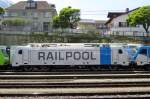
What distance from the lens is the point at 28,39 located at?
235 ft

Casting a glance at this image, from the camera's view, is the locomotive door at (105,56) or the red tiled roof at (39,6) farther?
the red tiled roof at (39,6)

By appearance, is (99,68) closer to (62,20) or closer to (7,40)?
(7,40)

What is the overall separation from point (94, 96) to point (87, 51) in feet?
69.1

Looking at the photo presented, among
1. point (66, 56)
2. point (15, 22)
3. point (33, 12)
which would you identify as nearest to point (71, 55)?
point (66, 56)

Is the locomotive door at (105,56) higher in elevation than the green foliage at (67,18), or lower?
lower

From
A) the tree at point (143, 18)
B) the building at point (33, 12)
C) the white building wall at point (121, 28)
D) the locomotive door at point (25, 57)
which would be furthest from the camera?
the building at point (33, 12)

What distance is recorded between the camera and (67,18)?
92.9 m

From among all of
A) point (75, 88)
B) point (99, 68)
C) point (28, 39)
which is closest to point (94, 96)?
point (75, 88)

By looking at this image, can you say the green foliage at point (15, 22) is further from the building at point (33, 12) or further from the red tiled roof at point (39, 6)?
the red tiled roof at point (39, 6)

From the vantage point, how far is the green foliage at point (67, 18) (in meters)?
91.7

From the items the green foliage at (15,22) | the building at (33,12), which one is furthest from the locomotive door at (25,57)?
the building at (33,12)

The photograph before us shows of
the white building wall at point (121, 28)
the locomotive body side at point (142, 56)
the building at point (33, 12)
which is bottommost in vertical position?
the locomotive body side at point (142, 56)

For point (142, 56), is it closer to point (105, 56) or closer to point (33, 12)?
point (105, 56)

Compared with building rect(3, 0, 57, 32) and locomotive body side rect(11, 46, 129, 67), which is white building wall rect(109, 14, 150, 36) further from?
locomotive body side rect(11, 46, 129, 67)
